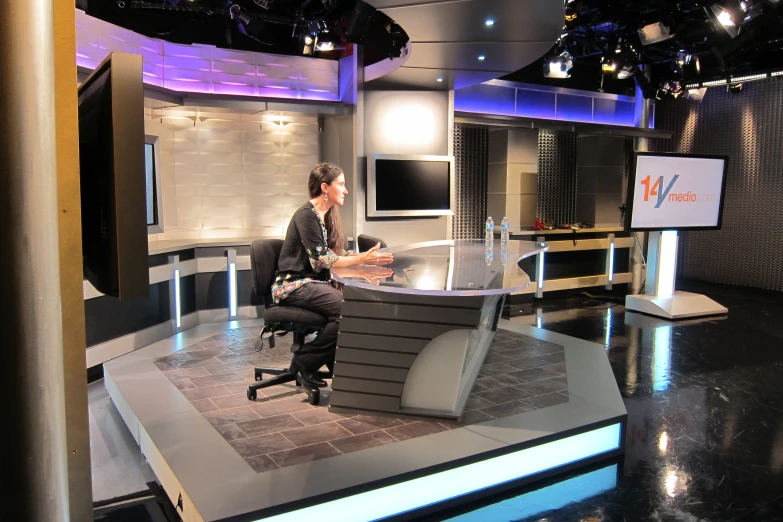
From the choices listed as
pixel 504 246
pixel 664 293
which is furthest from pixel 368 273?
pixel 664 293

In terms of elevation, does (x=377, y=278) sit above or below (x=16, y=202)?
below

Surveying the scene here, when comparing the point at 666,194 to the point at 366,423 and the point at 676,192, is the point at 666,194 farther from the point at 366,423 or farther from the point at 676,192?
the point at 366,423

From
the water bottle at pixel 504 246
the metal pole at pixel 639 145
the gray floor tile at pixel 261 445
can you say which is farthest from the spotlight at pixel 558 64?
the gray floor tile at pixel 261 445

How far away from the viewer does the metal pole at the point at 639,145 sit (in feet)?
28.2

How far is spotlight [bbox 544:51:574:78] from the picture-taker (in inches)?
282

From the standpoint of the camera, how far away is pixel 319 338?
3.60 meters

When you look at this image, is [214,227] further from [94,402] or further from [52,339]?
[52,339]

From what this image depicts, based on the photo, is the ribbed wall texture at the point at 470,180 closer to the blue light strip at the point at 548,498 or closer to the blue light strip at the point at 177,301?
the blue light strip at the point at 177,301

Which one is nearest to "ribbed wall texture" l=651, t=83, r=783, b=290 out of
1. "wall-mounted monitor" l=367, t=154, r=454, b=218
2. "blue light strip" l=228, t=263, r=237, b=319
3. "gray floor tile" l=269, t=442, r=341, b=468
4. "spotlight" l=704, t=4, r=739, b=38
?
"spotlight" l=704, t=4, r=739, b=38

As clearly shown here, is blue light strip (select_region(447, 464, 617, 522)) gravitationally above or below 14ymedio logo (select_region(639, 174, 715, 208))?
below

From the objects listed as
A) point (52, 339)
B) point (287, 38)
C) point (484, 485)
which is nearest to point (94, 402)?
point (484, 485)

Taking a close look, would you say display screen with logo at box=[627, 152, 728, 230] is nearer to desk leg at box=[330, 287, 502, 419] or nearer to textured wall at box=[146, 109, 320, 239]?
textured wall at box=[146, 109, 320, 239]

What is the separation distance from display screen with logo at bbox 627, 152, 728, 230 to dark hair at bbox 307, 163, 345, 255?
159 inches

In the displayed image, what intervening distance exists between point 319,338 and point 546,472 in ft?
4.76
